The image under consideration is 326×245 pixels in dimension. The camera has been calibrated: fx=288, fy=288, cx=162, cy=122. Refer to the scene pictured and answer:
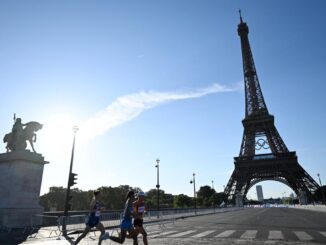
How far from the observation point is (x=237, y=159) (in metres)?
77.4

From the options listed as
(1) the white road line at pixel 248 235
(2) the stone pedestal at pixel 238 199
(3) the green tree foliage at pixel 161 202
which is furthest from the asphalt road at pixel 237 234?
(2) the stone pedestal at pixel 238 199

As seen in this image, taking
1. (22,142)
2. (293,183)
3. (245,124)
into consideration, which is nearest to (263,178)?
(293,183)

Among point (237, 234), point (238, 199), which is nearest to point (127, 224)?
point (237, 234)

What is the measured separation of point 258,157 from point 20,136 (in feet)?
225

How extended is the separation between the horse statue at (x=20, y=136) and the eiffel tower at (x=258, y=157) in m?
63.3

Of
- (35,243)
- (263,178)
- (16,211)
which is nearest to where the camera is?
(35,243)

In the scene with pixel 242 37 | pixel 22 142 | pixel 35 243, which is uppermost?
pixel 242 37

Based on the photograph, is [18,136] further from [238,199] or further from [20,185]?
[238,199]

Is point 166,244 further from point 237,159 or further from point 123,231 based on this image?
point 237,159

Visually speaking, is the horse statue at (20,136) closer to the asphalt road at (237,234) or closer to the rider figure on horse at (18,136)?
the rider figure on horse at (18,136)

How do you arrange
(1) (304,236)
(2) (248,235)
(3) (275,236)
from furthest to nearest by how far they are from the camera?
(2) (248,235)
(3) (275,236)
(1) (304,236)

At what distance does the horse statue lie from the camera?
64.5 ft

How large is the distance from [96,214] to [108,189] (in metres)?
69.0

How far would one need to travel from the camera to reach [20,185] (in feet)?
60.6
